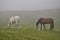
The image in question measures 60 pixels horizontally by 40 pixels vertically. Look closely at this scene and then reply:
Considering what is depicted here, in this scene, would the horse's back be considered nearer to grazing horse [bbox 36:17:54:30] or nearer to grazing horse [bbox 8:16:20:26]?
grazing horse [bbox 36:17:54:30]

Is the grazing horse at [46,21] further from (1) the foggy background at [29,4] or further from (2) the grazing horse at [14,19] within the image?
(2) the grazing horse at [14,19]

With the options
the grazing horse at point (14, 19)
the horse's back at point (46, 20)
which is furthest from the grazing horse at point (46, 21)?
the grazing horse at point (14, 19)

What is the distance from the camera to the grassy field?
7.16 feet

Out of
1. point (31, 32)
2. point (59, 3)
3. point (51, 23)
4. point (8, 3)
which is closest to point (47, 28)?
point (51, 23)

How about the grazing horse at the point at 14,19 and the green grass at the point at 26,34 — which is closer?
the green grass at the point at 26,34

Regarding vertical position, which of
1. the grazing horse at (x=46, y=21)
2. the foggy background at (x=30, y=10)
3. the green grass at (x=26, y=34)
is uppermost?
the foggy background at (x=30, y=10)

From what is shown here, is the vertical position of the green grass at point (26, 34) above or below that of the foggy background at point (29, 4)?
below

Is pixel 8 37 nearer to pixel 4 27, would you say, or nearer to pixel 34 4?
pixel 4 27

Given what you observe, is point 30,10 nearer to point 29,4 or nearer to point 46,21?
point 29,4

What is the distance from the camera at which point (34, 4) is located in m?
2.29

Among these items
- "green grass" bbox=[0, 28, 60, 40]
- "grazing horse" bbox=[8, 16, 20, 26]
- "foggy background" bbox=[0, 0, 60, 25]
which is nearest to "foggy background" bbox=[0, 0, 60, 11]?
"foggy background" bbox=[0, 0, 60, 25]

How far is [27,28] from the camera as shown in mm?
2254

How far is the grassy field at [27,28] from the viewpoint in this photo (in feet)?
7.16

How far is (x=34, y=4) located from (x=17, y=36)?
1.67 ft
